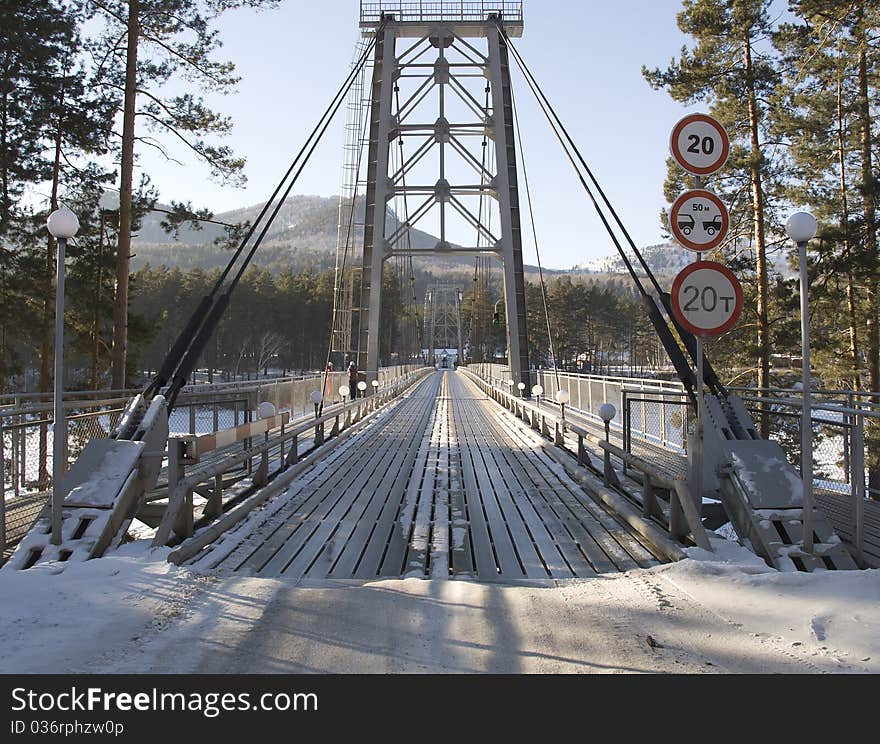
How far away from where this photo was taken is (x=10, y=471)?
23.0 feet

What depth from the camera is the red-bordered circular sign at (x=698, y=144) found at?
16.6 feet

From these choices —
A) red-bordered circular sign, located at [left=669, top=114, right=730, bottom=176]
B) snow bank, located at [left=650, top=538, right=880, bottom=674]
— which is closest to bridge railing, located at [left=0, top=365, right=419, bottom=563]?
snow bank, located at [left=650, top=538, right=880, bottom=674]

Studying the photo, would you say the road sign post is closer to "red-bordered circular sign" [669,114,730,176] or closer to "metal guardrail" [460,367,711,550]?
"red-bordered circular sign" [669,114,730,176]

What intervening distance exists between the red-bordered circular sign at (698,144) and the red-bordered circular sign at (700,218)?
0.66 ft

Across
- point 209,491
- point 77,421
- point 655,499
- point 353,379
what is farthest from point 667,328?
point 353,379

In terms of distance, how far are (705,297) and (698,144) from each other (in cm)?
114

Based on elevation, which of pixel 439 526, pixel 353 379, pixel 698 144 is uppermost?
pixel 698 144

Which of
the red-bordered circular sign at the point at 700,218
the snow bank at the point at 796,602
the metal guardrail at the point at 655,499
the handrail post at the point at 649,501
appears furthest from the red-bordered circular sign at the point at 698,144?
the snow bank at the point at 796,602

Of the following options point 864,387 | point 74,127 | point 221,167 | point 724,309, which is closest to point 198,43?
point 221,167

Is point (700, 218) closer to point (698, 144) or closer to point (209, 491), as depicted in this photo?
point (698, 144)

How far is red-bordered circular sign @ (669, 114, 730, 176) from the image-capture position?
5.07 meters

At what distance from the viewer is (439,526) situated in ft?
19.5
